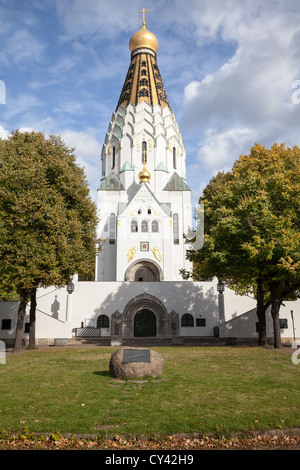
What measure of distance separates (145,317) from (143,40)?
1858 inches

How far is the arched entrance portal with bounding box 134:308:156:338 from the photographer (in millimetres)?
32625

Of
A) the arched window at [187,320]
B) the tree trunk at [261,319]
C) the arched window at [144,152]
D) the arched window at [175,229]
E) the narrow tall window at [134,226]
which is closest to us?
the tree trunk at [261,319]

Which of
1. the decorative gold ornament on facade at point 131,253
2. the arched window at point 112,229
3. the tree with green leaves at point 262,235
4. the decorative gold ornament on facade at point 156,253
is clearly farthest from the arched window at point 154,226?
the tree with green leaves at point 262,235

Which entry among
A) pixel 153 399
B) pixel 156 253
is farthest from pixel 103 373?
pixel 156 253

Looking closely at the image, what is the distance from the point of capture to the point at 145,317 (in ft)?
107

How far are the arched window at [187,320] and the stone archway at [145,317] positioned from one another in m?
1.40

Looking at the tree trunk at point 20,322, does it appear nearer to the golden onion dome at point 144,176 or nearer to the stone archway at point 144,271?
the stone archway at point 144,271

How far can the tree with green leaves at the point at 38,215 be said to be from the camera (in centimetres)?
1750

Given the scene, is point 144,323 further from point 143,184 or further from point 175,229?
point 143,184

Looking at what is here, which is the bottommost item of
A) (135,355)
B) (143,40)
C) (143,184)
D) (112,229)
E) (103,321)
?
(135,355)

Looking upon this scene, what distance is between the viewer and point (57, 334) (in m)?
27.5

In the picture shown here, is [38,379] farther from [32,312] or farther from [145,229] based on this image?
[145,229]

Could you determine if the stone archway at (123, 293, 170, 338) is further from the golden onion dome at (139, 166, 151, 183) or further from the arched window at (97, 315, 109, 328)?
the golden onion dome at (139, 166, 151, 183)
